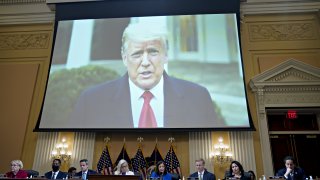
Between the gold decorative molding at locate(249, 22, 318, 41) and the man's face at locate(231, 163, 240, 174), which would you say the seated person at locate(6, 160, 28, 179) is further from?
the gold decorative molding at locate(249, 22, 318, 41)

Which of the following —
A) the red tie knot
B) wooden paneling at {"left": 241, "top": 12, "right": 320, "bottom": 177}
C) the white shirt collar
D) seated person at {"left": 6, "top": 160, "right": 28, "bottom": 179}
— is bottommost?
seated person at {"left": 6, "top": 160, "right": 28, "bottom": 179}

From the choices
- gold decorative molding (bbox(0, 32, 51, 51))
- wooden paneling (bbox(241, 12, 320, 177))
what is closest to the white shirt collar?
wooden paneling (bbox(241, 12, 320, 177))

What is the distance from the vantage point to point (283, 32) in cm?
928

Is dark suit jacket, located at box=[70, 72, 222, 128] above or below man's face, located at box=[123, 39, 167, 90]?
below

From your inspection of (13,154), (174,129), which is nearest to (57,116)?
(13,154)

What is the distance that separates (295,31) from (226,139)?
3969mm

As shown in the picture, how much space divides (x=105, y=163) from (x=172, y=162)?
171 centimetres

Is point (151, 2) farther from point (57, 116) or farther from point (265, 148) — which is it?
point (265, 148)

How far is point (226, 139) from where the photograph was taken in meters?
8.11

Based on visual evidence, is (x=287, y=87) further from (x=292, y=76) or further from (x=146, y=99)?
(x=146, y=99)

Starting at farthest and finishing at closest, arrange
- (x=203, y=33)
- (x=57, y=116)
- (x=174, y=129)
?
(x=203, y=33), (x=57, y=116), (x=174, y=129)

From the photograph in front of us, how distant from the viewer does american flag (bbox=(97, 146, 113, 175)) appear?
791 cm

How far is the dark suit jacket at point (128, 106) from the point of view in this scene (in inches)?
316

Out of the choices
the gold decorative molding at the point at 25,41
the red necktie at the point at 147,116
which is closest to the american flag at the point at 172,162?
the red necktie at the point at 147,116
